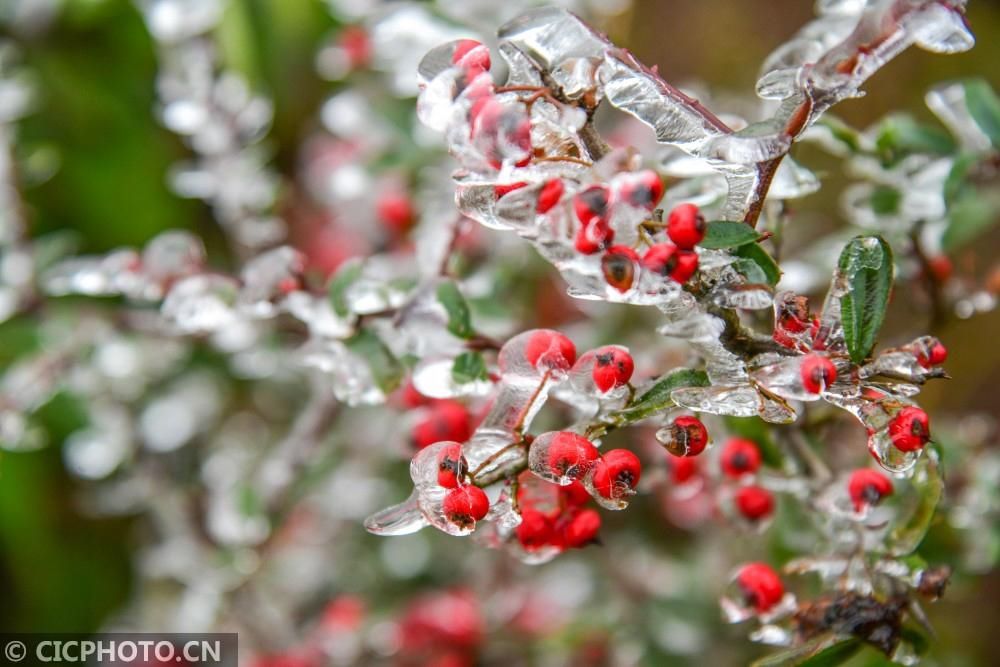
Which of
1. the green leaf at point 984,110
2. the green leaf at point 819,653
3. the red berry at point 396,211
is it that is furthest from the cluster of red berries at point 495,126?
the red berry at point 396,211

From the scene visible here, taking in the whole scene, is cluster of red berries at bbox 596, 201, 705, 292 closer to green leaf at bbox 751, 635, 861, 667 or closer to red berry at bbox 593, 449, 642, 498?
red berry at bbox 593, 449, 642, 498

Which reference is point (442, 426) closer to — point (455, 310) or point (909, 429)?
point (455, 310)

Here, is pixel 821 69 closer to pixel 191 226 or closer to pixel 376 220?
pixel 376 220

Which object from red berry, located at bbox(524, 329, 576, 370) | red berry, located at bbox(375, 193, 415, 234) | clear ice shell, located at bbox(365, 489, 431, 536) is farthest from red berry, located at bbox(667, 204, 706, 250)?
red berry, located at bbox(375, 193, 415, 234)

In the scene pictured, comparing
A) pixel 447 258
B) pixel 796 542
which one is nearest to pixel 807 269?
pixel 796 542

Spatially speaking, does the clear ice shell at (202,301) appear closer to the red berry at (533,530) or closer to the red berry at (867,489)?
the red berry at (533,530)

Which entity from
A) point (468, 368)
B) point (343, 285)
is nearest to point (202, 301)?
point (343, 285)
